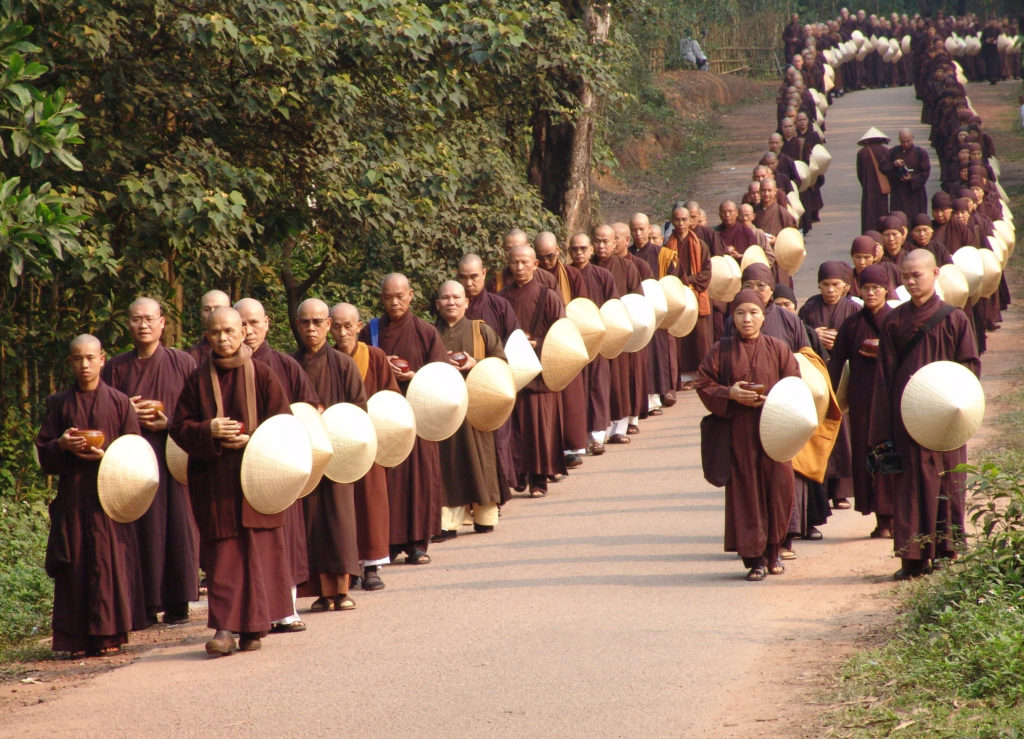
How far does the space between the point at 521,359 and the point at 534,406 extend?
96 centimetres

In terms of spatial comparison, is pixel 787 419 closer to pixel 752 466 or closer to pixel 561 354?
pixel 752 466

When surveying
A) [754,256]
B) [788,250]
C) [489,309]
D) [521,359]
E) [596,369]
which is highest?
[788,250]

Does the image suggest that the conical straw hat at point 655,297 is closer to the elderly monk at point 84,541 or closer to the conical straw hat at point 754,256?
the conical straw hat at point 754,256

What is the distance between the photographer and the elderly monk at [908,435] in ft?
23.6

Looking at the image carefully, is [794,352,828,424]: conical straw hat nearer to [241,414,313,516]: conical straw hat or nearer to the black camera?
the black camera

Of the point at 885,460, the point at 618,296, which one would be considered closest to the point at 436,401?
the point at 885,460

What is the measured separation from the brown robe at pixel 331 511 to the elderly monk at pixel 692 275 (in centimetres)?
623

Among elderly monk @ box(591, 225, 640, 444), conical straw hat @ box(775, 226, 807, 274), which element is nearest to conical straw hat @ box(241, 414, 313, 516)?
elderly monk @ box(591, 225, 640, 444)

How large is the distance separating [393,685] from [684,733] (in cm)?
136

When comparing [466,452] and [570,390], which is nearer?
[466,452]

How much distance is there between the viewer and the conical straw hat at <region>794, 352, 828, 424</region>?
8016 millimetres

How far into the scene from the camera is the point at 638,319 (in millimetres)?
11266

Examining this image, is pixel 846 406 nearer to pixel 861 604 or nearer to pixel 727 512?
pixel 727 512

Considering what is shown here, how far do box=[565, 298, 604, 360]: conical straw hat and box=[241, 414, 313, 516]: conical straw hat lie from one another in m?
4.40
